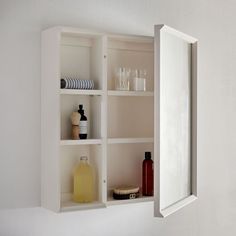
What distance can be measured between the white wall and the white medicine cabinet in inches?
2.8

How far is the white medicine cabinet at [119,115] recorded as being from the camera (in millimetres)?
1698

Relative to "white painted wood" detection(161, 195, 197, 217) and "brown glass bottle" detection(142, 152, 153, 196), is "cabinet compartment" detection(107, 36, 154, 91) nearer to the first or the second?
"brown glass bottle" detection(142, 152, 153, 196)

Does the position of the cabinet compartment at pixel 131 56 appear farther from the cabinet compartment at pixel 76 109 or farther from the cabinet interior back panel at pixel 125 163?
the cabinet interior back panel at pixel 125 163

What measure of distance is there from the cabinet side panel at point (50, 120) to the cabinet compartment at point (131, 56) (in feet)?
0.91

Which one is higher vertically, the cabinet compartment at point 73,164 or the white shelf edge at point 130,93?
the white shelf edge at point 130,93

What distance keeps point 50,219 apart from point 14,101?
1.64ft

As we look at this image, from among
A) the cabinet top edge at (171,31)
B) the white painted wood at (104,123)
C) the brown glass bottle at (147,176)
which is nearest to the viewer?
the cabinet top edge at (171,31)

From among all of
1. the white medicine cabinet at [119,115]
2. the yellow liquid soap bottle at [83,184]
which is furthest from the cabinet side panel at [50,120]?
the yellow liquid soap bottle at [83,184]

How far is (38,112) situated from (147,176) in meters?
0.53

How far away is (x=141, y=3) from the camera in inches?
81.9

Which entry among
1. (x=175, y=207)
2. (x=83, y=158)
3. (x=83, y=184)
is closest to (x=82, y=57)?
(x=83, y=158)

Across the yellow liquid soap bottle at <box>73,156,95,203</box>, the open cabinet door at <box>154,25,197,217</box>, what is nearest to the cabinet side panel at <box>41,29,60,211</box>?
the yellow liquid soap bottle at <box>73,156,95,203</box>

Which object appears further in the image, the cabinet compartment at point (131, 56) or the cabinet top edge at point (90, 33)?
the cabinet compartment at point (131, 56)

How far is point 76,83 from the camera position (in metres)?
1.75
